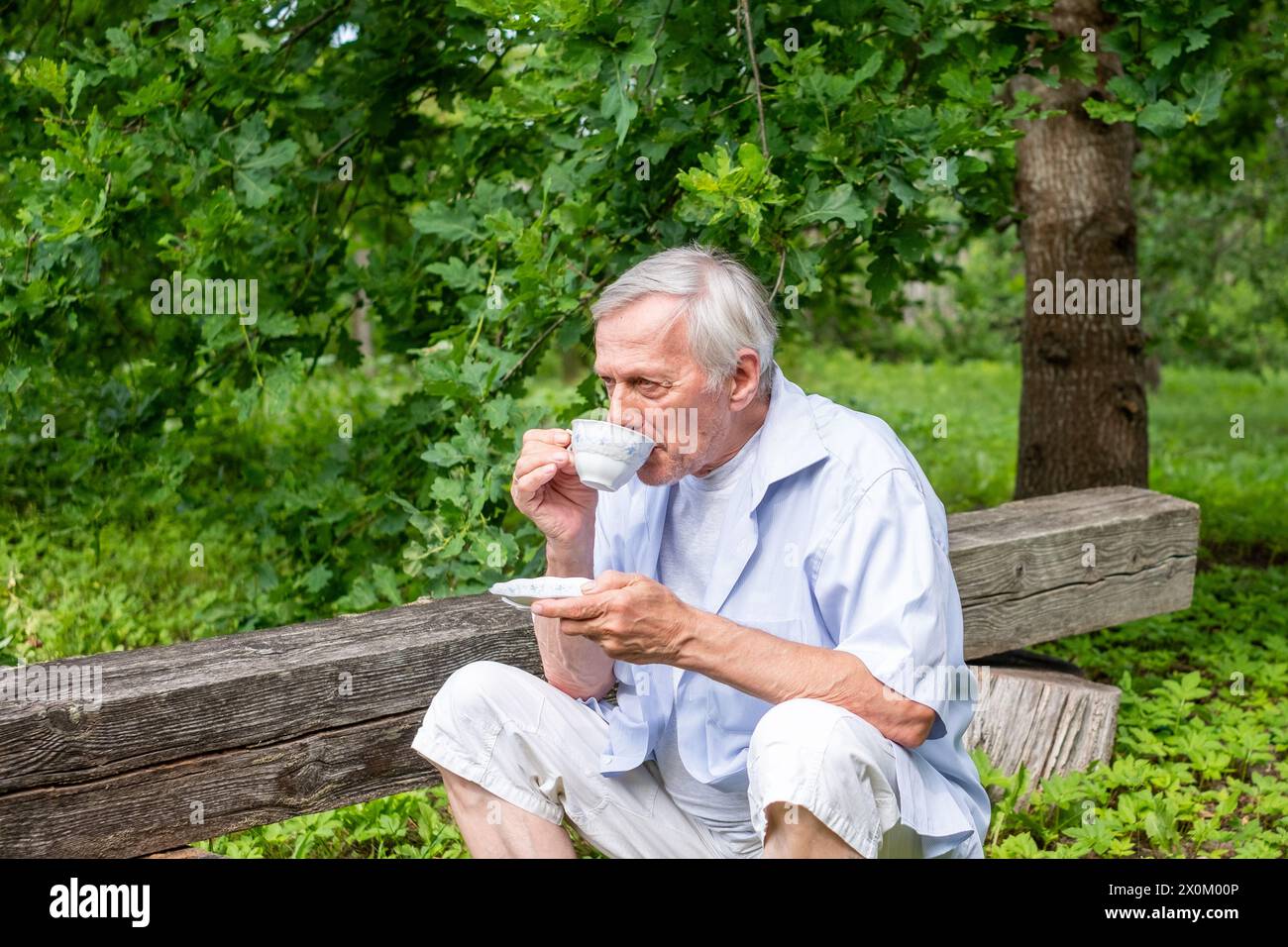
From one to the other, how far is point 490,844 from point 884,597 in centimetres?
92

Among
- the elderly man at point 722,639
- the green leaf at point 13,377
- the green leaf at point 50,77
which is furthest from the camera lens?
the green leaf at point 13,377

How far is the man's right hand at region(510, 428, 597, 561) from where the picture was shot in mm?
2486

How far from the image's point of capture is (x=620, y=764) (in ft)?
8.48

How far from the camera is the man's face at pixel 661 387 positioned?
8.10 feet

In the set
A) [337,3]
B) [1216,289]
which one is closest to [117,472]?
[337,3]

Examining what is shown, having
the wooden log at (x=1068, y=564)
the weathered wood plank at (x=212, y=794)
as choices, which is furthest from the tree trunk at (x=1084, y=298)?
the weathered wood plank at (x=212, y=794)

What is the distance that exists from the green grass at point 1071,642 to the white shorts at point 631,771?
0.87ft

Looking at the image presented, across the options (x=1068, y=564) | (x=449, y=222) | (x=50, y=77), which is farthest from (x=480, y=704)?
(x=1068, y=564)

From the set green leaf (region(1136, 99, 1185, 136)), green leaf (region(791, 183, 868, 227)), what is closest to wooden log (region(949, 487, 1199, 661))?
green leaf (region(791, 183, 868, 227))

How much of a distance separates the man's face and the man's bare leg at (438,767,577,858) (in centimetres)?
70

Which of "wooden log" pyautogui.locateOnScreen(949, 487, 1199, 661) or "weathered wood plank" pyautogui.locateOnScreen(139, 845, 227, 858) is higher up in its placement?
"wooden log" pyautogui.locateOnScreen(949, 487, 1199, 661)

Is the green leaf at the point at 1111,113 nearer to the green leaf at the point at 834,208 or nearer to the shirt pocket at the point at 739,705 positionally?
the green leaf at the point at 834,208

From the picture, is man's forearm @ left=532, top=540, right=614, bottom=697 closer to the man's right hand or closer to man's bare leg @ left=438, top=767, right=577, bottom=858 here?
the man's right hand

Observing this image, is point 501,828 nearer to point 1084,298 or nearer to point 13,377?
point 13,377
